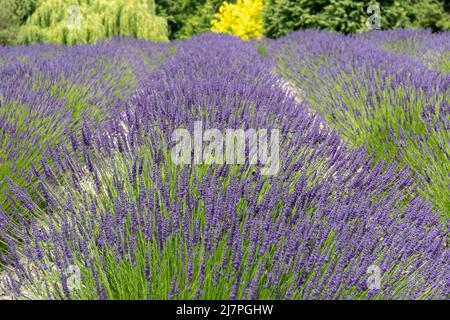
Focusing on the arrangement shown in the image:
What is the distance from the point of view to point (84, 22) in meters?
10.7

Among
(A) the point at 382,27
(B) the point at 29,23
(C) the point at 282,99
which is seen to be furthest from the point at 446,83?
(B) the point at 29,23

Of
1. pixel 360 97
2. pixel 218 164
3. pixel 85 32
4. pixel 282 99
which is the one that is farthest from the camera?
pixel 85 32

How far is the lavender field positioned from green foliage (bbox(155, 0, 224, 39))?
49.1 feet

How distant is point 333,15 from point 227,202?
1001 centimetres

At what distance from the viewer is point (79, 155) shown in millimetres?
3221

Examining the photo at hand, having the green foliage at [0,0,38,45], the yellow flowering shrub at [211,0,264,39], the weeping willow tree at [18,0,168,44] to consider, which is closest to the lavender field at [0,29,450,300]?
the weeping willow tree at [18,0,168,44]

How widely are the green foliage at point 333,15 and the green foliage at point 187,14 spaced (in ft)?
19.8

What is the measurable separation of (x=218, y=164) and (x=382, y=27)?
10355mm

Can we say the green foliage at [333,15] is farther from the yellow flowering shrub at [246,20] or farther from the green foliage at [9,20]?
the green foliage at [9,20]

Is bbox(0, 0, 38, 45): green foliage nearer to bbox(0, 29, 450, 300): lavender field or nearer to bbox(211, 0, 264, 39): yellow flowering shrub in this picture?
bbox(211, 0, 264, 39): yellow flowering shrub

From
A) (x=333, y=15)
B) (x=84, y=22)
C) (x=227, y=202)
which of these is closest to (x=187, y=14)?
(x=84, y=22)

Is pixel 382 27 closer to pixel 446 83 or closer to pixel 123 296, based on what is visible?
pixel 446 83

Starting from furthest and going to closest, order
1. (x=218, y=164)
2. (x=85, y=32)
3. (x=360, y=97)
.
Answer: (x=85, y=32) → (x=360, y=97) → (x=218, y=164)

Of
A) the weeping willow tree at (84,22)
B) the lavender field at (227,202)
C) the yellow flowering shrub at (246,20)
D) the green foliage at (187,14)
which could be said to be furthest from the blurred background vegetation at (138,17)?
the lavender field at (227,202)
